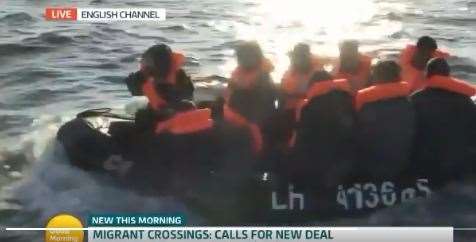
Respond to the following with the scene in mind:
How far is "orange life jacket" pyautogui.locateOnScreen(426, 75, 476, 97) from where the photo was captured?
4703 millimetres

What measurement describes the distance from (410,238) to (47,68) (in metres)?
1.79

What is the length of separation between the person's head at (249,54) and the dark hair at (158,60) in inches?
12.2

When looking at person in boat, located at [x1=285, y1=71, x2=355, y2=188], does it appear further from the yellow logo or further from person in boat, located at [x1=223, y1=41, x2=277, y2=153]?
the yellow logo

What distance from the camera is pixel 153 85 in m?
4.71

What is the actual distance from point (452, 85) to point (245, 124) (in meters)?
0.94

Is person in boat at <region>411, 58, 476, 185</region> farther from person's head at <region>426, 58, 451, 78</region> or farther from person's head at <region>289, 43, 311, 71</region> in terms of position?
person's head at <region>289, 43, 311, 71</region>

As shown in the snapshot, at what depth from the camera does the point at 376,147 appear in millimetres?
4730

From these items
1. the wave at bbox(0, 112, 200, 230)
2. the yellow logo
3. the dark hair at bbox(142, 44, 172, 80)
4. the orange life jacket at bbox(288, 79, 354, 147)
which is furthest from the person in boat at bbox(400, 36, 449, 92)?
the yellow logo

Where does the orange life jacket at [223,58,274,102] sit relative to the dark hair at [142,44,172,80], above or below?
below

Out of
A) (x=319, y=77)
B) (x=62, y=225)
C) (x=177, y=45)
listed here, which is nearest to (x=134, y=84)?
(x=177, y=45)

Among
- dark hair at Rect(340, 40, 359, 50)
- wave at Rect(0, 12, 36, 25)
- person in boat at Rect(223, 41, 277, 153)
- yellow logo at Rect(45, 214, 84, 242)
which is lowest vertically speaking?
yellow logo at Rect(45, 214, 84, 242)

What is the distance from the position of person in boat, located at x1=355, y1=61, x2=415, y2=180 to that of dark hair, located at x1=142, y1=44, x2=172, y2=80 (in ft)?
2.81

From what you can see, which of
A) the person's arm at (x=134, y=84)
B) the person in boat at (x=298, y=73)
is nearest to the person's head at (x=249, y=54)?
the person in boat at (x=298, y=73)

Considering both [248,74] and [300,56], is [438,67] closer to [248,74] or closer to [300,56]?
[300,56]
